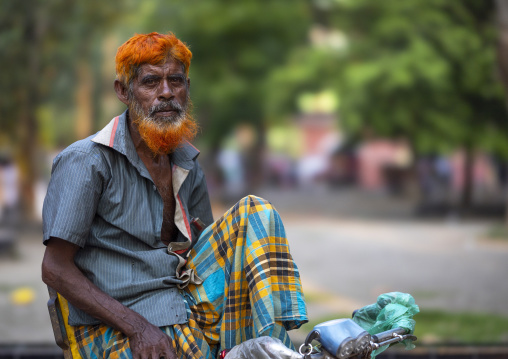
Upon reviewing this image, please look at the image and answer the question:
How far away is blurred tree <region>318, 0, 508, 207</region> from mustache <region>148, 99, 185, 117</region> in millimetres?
11826

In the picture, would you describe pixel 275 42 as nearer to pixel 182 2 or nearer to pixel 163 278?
pixel 182 2

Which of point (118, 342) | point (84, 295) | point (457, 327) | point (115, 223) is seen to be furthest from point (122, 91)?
point (457, 327)

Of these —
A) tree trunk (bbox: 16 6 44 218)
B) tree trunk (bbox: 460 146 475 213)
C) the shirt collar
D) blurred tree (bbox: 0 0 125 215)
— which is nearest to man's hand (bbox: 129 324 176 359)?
the shirt collar

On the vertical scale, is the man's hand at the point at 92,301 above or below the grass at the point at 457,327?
above

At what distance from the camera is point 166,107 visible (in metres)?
2.43

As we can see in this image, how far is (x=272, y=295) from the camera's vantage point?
2191 mm

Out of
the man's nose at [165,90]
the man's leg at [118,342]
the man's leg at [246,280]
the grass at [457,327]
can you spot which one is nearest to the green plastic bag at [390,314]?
the man's leg at [246,280]

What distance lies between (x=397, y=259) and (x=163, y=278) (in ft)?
25.0

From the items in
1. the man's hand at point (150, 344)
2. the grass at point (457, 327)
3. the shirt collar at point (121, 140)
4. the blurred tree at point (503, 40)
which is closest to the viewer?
the man's hand at point (150, 344)

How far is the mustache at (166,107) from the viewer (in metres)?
2.42

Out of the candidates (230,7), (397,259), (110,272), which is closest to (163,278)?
(110,272)

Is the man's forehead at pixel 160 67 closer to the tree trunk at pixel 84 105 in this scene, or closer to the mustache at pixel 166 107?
the mustache at pixel 166 107

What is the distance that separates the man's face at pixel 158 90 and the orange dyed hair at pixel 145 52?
0.02 metres

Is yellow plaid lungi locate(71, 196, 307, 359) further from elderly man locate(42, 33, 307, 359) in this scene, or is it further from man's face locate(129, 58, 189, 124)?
man's face locate(129, 58, 189, 124)
